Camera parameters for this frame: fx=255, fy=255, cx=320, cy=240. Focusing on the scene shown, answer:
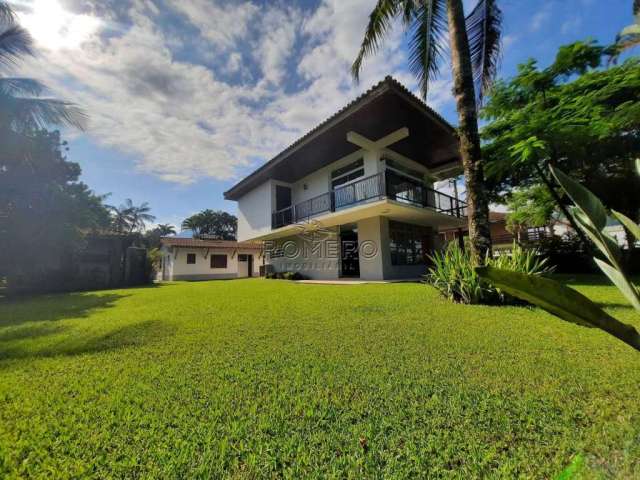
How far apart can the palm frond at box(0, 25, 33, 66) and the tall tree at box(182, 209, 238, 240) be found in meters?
32.1

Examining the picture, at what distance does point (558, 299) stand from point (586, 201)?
0.28m

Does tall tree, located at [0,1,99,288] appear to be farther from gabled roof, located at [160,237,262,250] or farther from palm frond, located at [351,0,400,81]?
palm frond, located at [351,0,400,81]

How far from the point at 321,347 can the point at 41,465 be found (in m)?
2.23

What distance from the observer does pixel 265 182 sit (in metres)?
14.8

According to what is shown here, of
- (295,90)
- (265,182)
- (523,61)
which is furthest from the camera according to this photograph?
(265,182)

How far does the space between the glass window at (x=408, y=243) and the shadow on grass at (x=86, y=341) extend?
9.10 metres

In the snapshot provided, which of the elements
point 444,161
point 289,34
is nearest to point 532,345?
point 289,34

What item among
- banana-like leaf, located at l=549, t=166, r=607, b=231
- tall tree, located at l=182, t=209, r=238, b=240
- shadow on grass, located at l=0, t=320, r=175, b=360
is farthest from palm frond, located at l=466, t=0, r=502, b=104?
tall tree, located at l=182, t=209, r=238, b=240

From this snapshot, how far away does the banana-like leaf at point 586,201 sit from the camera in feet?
2.11

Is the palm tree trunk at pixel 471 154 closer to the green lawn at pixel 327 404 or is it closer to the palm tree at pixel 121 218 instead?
the green lawn at pixel 327 404

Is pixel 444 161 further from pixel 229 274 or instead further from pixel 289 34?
pixel 229 274

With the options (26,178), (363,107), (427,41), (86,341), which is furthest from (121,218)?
(427,41)

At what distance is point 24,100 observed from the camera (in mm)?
10117

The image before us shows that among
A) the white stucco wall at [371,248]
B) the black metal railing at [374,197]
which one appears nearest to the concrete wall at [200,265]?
the black metal railing at [374,197]
